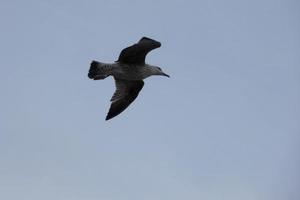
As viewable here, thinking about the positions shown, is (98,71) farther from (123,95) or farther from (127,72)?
(123,95)

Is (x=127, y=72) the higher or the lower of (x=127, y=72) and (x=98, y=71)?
the higher

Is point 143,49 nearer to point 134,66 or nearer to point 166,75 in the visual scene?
point 134,66

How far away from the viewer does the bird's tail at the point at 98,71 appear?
87.9 feet

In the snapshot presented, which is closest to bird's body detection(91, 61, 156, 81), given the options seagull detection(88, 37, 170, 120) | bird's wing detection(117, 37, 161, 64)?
seagull detection(88, 37, 170, 120)

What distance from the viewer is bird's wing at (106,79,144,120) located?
2916 centimetres

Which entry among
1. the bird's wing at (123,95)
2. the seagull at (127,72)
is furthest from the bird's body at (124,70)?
the bird's wing at (123,95)

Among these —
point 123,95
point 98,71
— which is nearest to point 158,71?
point 123,95

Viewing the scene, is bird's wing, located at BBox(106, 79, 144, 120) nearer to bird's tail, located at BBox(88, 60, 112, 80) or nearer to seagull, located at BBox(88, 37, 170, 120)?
seagull, located at BBox(88, 37, 170, 120)

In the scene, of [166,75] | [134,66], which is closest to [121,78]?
[134,66]

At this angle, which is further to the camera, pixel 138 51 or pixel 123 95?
pixel 123 95

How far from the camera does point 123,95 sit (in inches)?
1156

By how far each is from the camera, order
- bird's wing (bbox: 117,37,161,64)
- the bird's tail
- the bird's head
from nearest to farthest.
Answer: bird's wing (bbox: 117,37,161,64), the bird's tail, the bird's head

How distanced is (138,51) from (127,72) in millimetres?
994

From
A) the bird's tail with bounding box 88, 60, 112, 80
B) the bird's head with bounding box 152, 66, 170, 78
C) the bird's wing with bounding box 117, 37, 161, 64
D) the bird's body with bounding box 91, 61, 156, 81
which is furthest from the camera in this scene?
the bird's head with bounding box 152, 66, 170, 78
